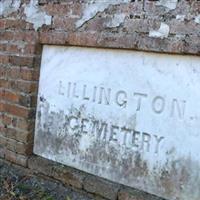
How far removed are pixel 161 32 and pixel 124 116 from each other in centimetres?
56

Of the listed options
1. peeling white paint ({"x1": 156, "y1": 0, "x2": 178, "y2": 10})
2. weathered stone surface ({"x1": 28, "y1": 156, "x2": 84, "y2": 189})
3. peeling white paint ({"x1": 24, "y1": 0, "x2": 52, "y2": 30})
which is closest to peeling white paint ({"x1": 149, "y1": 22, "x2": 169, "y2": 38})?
peeling white paint ({"x1": 156, "y1": 0, "x2": 178, "y2": 10})

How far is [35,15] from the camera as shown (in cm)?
340

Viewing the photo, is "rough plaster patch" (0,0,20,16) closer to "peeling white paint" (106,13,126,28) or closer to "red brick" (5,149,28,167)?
"peeling white paint" (106,13,126,28)

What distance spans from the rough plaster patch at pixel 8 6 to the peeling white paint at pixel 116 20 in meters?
0.94

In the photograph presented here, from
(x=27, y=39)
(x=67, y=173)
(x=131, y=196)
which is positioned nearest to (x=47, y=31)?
(x=27, y=39)

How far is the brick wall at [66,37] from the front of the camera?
2.63 m

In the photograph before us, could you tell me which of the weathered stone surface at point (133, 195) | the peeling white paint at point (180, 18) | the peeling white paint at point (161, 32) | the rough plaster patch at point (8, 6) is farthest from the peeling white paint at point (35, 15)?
the weathered stone surface at point (133, 195)

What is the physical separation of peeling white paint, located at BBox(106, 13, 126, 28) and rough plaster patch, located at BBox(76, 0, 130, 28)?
86 mm

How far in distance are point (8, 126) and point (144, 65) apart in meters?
1.32

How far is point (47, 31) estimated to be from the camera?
10.8 feet

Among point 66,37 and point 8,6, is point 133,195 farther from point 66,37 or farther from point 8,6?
point 8,6

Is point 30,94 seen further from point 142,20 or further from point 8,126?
point 142,20

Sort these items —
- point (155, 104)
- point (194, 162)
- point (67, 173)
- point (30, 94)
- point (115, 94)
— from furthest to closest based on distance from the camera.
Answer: point (30, 94), point (67, 173), point (115, 94), point (155, 104), point (194, 162)

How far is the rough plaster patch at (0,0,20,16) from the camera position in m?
3.55
